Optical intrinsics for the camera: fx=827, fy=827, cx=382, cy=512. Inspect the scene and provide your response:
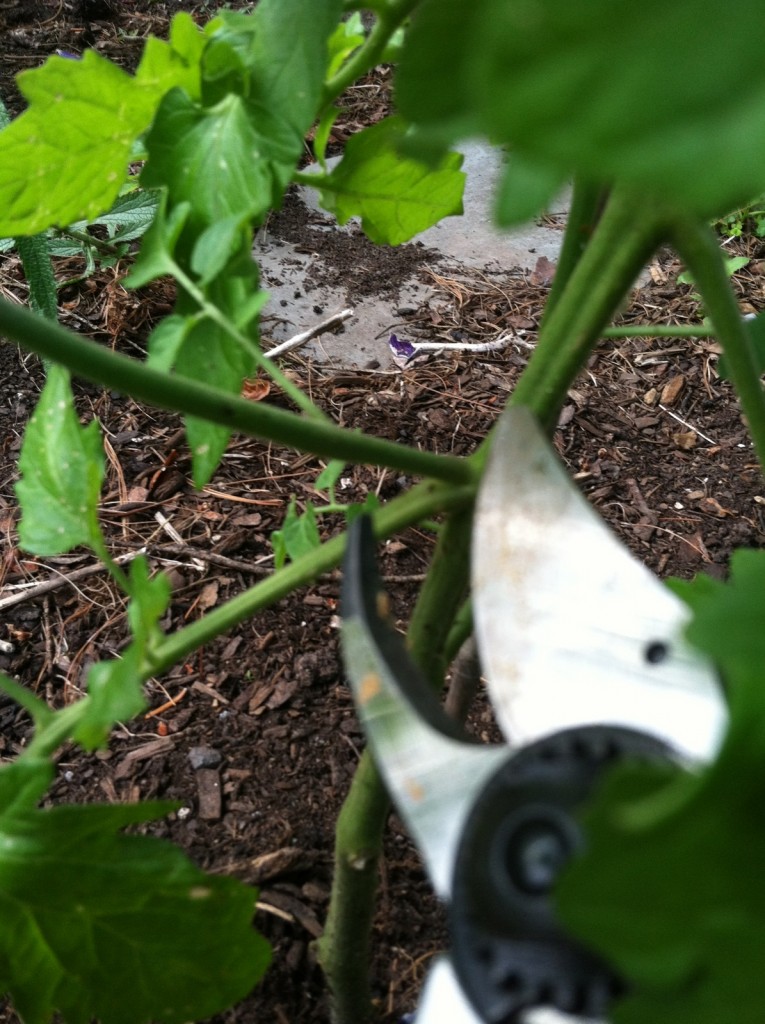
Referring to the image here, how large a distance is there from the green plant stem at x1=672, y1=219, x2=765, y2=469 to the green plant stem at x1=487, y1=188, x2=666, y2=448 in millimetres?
20

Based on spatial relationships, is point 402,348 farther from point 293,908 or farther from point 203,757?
point 293,908

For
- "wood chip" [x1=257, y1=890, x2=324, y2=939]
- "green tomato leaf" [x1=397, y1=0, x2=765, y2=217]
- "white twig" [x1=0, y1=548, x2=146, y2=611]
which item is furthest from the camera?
"white twig" [x1=0, y1=548, x2=146, y2=611]

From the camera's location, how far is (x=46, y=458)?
0.57 m

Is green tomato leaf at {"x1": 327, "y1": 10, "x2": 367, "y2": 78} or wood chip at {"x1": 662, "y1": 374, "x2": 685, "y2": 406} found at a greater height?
green tomato leaf at {"x1": 327, "y1": 10, "x2": 367, "y2": 78}

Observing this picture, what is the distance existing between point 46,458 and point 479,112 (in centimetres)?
48

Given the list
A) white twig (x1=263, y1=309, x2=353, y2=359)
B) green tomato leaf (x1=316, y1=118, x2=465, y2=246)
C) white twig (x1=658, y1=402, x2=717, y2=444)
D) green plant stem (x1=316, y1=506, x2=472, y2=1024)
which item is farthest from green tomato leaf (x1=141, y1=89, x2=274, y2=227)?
white twig (x1=658, y1=402, x2=717, y2=444)

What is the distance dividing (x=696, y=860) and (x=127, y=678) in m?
0.28

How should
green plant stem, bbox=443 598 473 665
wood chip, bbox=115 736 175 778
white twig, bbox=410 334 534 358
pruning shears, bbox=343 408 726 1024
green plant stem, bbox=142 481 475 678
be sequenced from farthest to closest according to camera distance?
white twig, bbox=410 334 534 358 < wood chip, bbox=115 736 175 778 < green plant stem, bbox=443 598 473 665 < green plant stem, bbox=142 481 475 678 < pruning shears, bbox=343 408 726 1024

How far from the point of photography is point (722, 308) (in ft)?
1.47

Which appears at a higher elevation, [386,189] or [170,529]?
[386,189]

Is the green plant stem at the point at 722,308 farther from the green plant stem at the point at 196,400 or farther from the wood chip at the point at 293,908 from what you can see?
the wood chip at the point at 293,908

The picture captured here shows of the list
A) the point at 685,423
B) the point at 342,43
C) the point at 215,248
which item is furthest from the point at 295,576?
the point at 685,423

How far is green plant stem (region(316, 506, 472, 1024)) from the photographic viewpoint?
525mm

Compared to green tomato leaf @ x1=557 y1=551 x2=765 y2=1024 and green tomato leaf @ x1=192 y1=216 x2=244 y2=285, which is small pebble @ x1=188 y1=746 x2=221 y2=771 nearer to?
green tomato leaf @ x1=192 y1=216 x2=244 y2=285
